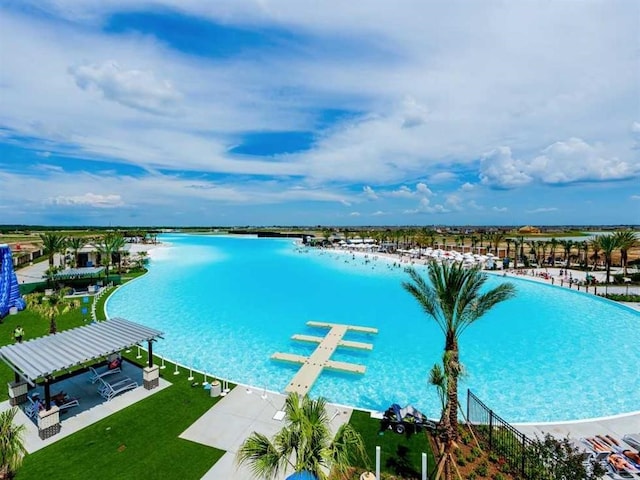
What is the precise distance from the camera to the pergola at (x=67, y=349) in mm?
10664

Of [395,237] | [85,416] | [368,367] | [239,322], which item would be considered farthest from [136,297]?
[395,237]

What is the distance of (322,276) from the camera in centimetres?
4653

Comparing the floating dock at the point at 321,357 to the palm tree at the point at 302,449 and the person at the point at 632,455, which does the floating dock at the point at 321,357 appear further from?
the person at the point at 632,455

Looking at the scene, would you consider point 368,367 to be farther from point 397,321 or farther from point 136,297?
point 136,297

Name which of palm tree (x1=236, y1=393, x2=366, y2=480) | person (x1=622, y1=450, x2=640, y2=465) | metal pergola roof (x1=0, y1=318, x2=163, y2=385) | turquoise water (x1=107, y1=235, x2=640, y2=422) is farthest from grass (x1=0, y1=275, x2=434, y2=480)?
person (x1=622, y1=450, x2=640, y2=465)

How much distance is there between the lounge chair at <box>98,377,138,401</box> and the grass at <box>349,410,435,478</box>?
916 centimetres

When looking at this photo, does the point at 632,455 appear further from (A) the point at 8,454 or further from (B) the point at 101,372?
(B) the point at 101,372

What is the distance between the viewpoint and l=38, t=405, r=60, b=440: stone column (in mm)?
10398

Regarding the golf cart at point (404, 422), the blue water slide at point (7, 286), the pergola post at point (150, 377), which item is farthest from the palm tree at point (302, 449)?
the blue water slide at point (7, 286)

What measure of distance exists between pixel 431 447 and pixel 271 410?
5700 mm

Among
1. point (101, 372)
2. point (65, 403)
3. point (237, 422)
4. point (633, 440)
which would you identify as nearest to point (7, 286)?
point (101, 372)

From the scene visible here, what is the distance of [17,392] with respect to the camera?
12.2 meters

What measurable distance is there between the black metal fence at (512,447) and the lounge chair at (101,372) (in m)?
14.8

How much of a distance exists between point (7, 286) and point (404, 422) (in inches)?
1102
